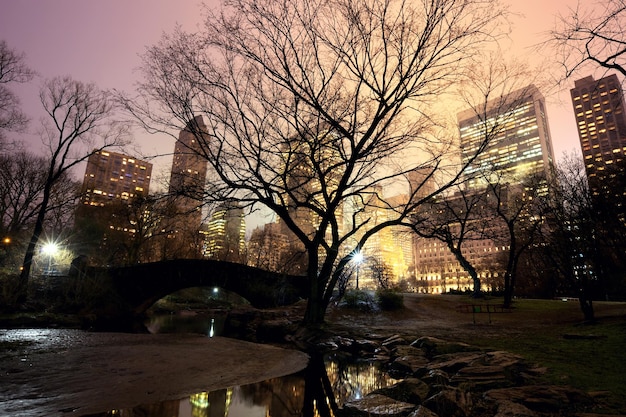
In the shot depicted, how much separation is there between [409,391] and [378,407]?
2.73 feet

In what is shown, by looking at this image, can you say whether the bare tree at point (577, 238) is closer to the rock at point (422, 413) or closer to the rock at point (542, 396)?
the rock at point (542, 396)

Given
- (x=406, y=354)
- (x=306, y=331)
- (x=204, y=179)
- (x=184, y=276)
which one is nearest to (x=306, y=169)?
(x=204, y=179)

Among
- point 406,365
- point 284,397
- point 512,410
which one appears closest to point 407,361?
point 406,365

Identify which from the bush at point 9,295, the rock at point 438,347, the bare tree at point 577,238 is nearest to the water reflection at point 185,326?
the bush at point 9,295

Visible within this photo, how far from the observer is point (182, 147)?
500 inches

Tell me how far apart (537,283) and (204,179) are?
2282 inches

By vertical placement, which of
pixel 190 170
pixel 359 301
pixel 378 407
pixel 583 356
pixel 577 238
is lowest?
pixel 378 407

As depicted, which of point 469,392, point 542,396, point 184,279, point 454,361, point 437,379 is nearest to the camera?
point 542,396

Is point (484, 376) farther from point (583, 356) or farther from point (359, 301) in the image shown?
point (359, 301)

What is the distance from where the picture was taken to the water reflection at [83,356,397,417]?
441 cm

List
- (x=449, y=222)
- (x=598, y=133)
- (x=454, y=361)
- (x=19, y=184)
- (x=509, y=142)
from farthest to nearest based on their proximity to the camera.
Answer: (x=598, y=133) < (x=19, y=184) < (x=509, y=142) < (x=449, y=222) < (x=454, y=361)

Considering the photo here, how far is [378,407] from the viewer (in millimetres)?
4547

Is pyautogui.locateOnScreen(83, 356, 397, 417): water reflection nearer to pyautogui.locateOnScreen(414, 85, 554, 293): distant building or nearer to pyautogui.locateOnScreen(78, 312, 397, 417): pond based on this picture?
pyautogui.locateOnScreen(78, 312, 397, 417): pond

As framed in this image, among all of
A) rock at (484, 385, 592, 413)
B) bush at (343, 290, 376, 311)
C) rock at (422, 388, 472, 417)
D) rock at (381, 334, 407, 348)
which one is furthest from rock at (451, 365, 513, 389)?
A: bush at (343, 290, 376, 311)
